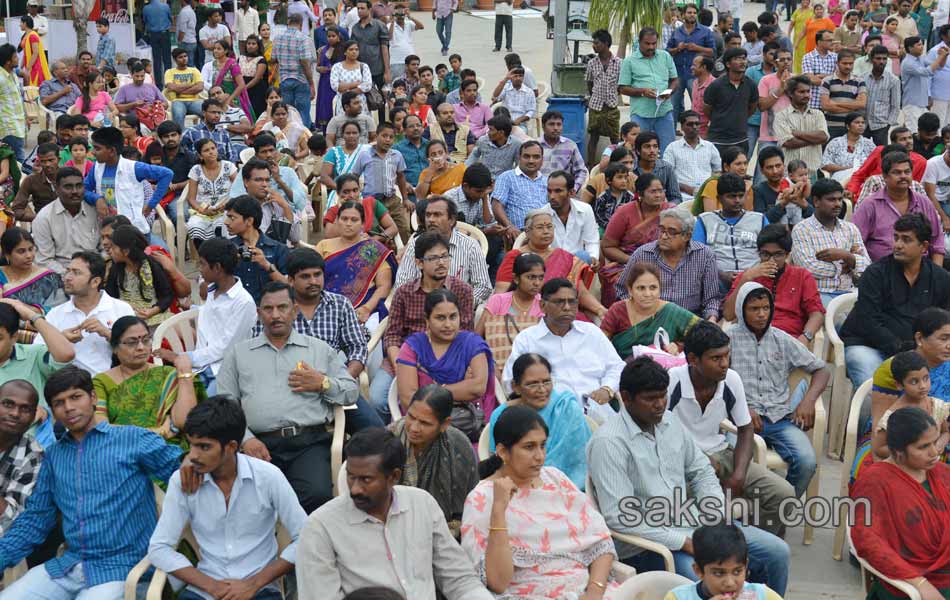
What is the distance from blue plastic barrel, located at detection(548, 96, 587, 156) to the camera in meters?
12.4

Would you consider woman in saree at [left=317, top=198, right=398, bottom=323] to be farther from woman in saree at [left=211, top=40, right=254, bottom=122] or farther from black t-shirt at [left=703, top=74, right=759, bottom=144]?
woman in saree at [left=211, top=40, right=254, bottom=122]

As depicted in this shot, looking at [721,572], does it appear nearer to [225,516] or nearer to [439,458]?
[439,458]

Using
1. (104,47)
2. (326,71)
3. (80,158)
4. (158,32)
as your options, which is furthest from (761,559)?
(158,32)

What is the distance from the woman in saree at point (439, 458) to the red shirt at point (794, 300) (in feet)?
9.02

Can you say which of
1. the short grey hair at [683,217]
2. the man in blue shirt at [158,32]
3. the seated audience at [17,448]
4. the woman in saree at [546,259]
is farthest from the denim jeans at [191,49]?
the seated audience at [17,448]

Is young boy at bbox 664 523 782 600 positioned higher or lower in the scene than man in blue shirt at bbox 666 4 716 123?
lower

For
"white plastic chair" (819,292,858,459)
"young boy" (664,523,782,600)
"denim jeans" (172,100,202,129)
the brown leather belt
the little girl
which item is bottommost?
"white plastic chair" (819,292,858,459)

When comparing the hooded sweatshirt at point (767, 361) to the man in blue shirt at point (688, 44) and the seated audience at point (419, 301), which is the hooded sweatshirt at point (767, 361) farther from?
the man in blue shirt at point (688, 44)

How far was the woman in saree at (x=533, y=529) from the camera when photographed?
4.20 m

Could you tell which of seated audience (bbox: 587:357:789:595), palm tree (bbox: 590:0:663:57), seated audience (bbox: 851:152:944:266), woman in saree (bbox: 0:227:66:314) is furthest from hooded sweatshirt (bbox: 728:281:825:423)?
palm tree (bbox: 590:0:663:57)

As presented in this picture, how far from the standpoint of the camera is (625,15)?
1416 cm

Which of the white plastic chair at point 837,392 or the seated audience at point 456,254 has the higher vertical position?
the seated audience at point 456,254

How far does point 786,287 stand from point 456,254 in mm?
2018

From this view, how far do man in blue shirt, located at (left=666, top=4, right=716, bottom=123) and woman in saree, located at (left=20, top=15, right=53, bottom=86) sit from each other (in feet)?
26.4
